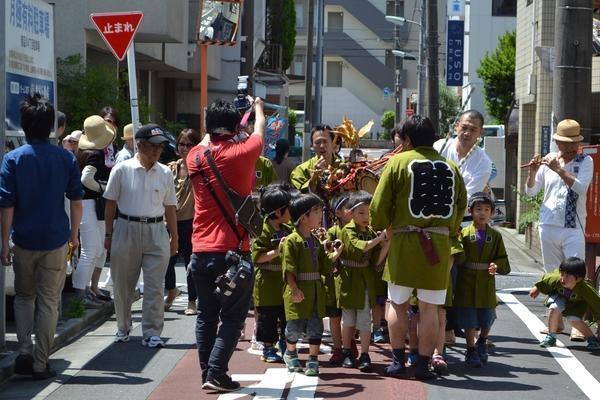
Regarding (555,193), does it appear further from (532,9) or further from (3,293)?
(532,9)

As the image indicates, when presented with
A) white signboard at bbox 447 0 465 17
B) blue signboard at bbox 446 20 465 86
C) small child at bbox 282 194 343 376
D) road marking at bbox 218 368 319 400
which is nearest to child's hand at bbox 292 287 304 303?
small child at bbox 282 194 343 376

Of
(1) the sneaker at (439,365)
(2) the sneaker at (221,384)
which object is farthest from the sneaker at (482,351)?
(2) the sneaker at (221,384)

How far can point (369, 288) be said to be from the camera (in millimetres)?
8453

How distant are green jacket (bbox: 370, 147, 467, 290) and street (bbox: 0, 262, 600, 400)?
32.9 inches

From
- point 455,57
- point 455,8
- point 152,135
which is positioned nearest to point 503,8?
point 455,8

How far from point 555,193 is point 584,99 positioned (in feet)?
10.3

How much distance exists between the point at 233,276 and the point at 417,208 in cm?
158

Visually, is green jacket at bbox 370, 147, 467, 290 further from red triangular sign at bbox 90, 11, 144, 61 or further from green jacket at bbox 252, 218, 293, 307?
red triangular sign at bbox 90, 11, 144, 61

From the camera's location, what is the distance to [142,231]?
916cm

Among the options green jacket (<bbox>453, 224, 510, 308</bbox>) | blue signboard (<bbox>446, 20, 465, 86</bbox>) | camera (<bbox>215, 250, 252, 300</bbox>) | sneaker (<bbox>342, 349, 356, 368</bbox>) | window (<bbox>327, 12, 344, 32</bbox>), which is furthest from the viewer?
window (<bbox>327, 12, 344, 32</bbox>)

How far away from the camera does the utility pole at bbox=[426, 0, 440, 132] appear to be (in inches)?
878

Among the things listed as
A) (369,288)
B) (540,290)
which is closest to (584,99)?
(540,290)

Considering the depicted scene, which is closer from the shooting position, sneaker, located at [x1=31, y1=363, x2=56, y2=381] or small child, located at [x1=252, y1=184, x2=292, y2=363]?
sneaker, located at [x1=31, y1=363, x2=56, y2=381]

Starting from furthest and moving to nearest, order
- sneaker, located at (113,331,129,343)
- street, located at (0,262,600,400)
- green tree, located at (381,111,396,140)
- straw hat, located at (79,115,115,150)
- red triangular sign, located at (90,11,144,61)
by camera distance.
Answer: green tree, located at (381,111,396,140) → red triangular sign, located at (90,11,144,61) → straw hat, located at (79,115,115,150) → sneaker, located at (113,331,129,343) → street, located at (0,262,600,400)
